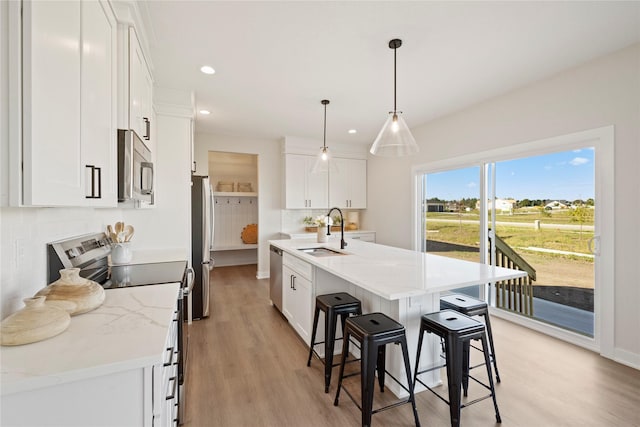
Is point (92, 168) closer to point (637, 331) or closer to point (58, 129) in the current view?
point (58, 129)

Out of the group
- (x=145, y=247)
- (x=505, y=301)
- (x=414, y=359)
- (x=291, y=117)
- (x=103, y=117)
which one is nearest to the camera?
(x=103, y=117)

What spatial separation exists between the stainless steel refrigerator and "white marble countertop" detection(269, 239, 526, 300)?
135 cm

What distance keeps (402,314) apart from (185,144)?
9.53ft

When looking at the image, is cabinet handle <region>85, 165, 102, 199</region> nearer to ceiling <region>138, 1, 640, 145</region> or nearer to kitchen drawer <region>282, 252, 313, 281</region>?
ceiling <region>138, 1, 640, 145</region>

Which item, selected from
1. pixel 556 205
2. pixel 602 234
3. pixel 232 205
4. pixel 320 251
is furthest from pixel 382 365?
pixel 232 205

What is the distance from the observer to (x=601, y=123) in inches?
99.5

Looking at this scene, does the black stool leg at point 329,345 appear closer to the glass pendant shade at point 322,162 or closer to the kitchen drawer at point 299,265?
the kitchen drawer at point 299,265

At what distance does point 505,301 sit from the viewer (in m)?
3.44

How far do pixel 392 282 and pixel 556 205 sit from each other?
2483 mm

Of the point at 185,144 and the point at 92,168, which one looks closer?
the point at 92,168

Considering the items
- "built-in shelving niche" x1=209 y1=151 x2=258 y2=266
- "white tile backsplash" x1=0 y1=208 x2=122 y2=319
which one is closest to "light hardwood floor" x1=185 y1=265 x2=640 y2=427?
"white tile backsplash" x1=0 y1=208 x2=122 y2=319

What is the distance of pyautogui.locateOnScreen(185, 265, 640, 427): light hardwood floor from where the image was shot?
5.83ft

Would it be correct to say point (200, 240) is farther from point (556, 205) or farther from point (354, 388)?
point (556, 205)

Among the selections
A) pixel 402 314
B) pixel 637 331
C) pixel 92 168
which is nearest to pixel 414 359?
pixel 402 314
